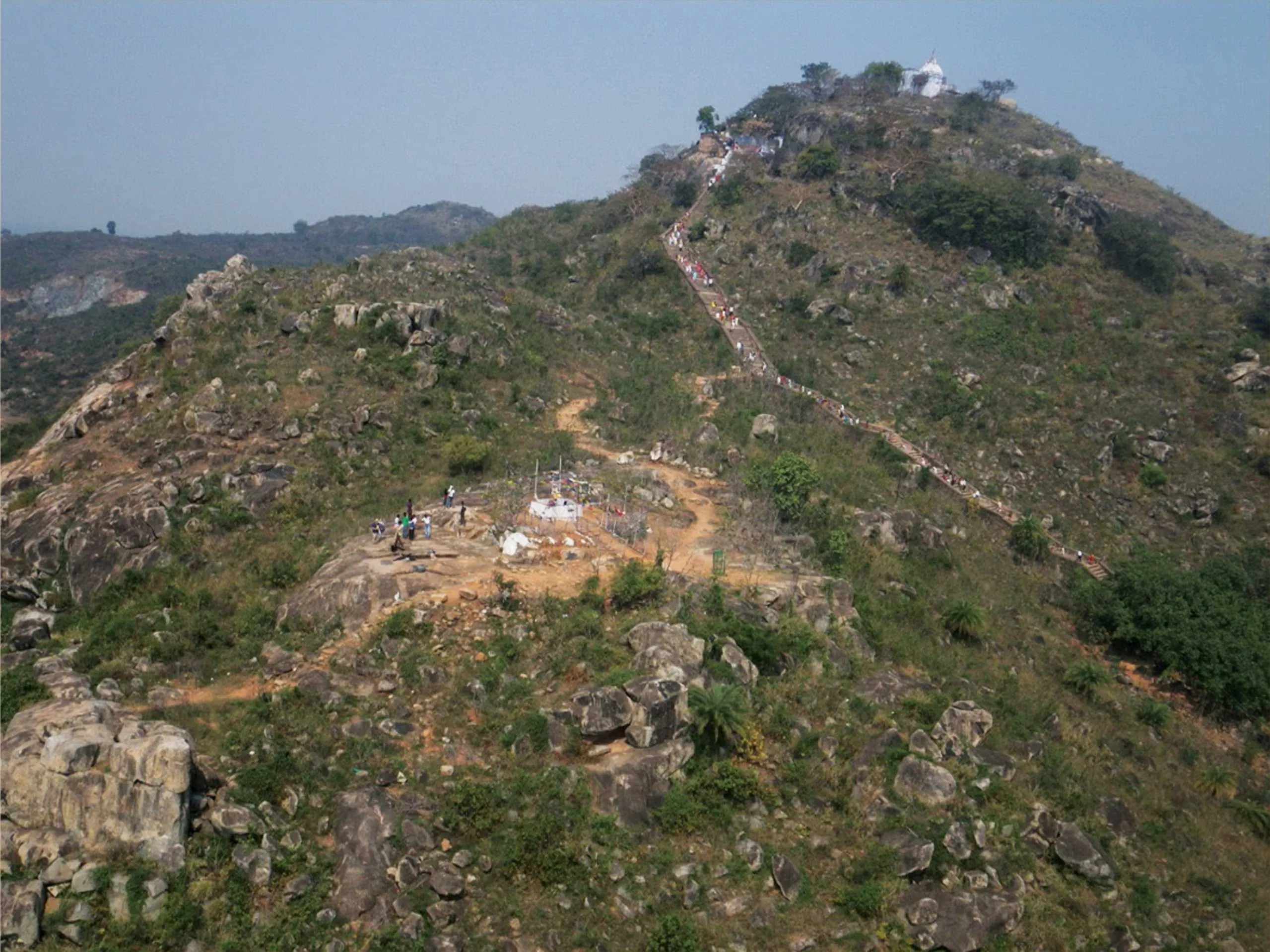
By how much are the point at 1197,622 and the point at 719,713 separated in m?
21.9

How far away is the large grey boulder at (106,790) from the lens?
518 inches

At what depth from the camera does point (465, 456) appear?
28625 mm

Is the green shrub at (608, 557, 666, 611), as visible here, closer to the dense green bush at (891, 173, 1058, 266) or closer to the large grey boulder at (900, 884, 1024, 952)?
the large grey boulder at (900, 884, 1024, 952)

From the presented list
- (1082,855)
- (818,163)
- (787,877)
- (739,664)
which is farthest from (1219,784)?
(818,163)

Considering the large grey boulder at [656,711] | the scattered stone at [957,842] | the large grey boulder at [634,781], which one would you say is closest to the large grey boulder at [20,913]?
the large grey boulder at [634,781]

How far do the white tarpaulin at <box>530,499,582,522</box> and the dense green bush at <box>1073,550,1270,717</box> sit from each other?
2074cm

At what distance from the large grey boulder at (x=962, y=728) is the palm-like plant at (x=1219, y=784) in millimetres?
9243

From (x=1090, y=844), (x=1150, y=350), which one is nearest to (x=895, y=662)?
(x=1090, y=844)

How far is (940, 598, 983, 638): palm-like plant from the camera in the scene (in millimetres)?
25250

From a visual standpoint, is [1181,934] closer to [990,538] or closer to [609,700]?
[609,700]

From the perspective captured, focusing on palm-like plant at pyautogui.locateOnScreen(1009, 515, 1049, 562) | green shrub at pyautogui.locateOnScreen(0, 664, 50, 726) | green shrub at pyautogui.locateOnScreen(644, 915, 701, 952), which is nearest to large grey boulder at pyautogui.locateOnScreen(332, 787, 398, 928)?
green shrub at pyautogui.locateOnScreen(644, 915, 701, 952)

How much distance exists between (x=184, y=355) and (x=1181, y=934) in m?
37.5

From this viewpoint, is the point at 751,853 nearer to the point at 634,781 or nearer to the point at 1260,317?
the point at 634,781

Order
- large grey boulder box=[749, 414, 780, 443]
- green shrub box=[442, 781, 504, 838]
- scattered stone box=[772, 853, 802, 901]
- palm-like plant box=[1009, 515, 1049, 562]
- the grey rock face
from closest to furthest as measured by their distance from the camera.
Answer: scattered stone box=[772, 853, 802, 901] < green shrub box=[442, 781, 504, 838] < the grey rock face < palm-like plant box=[1009, 515, 1049, 562] < large grey boulder box=[749, 414, 780, 443]
